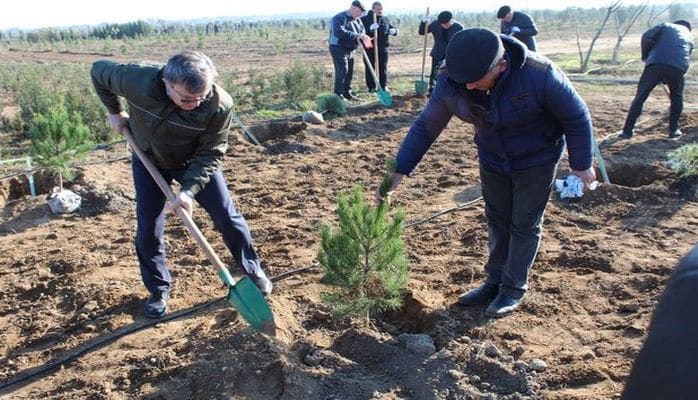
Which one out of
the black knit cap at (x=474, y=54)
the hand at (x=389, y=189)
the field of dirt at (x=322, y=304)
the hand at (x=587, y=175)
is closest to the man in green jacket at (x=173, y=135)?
the field of dirt at (x=322, y=304)

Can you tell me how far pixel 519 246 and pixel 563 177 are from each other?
3.07 meters

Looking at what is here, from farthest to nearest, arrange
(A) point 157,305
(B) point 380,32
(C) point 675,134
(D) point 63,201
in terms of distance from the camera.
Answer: (B) point 380,32, (C) point 675,134, (D) point 63,201, (A) point 157,305

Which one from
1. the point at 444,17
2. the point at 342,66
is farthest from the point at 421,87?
the point at 342,66

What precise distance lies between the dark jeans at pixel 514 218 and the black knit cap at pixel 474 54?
74 centimetres

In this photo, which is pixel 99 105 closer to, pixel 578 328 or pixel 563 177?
pixel 563 177

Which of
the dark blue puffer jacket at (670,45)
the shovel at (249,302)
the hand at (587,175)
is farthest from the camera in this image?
the dark blue puffer jacket at (670,45)

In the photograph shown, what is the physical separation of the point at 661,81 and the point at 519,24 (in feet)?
8.79

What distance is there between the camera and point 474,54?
2.78m

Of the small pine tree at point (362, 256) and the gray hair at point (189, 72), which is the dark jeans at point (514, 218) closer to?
the small pine tree at point (362, 256)

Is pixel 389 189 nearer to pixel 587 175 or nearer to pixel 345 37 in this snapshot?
pixel 587 175

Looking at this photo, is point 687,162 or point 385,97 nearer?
point 687,162

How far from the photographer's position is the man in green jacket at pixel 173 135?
311 cm

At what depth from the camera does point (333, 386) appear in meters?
3.12

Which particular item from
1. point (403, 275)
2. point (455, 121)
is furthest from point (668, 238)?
point (455, 121)
